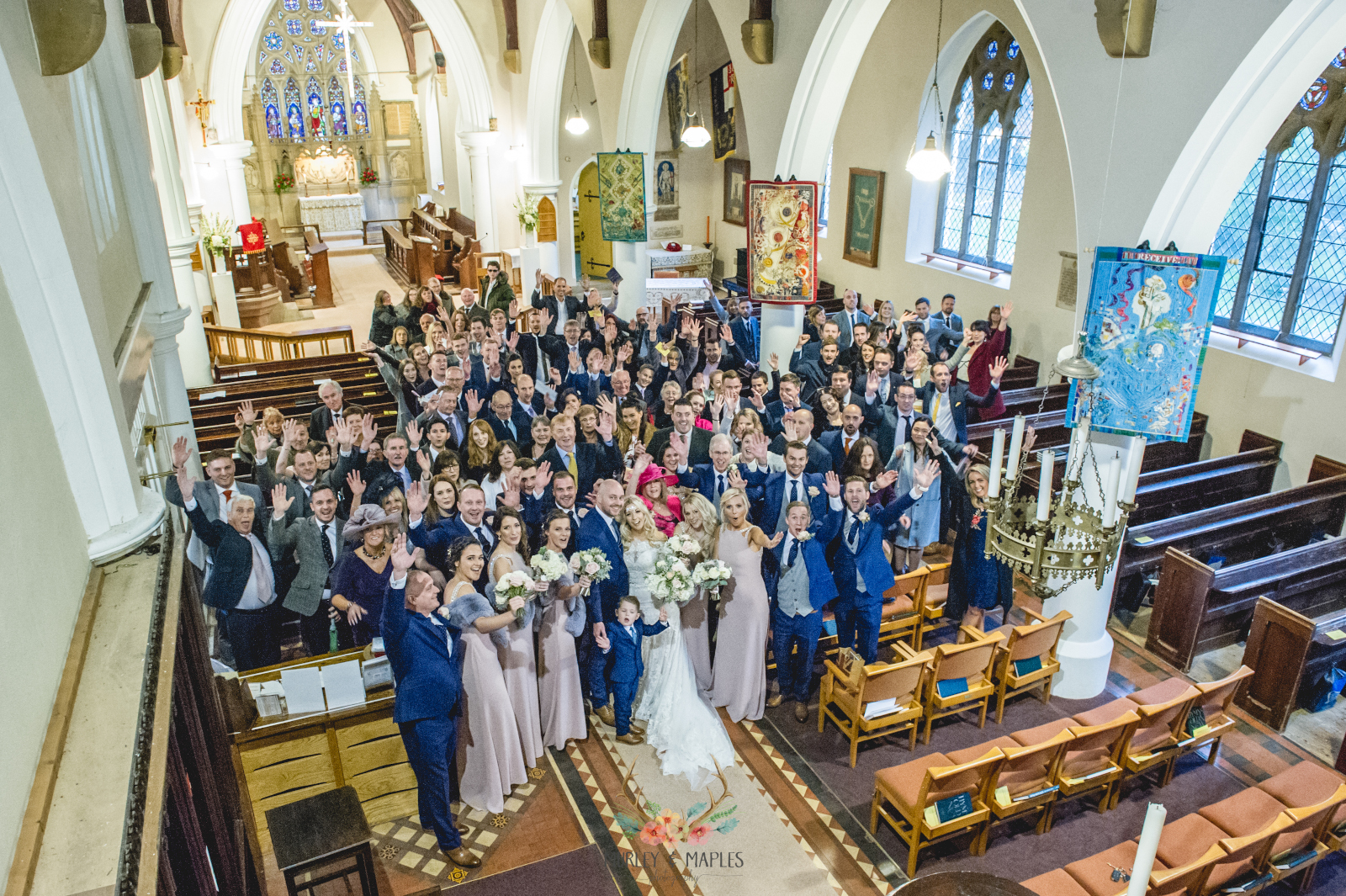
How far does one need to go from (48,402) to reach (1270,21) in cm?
603

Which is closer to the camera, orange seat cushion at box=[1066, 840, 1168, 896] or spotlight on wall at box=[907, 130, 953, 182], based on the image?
orange seat cushion at box=[1066, 840, 1168, 896]

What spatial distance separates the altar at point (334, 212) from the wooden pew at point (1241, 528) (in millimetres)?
24229

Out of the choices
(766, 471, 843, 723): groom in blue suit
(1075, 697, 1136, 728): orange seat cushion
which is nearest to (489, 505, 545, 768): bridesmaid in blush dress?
(766, 471, 843, 723): groom in blue suit

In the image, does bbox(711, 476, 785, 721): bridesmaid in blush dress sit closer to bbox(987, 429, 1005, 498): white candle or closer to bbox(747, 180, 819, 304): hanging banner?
bbox(987, 429, 1005, 498): white candle

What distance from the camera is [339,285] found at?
21.6 metres

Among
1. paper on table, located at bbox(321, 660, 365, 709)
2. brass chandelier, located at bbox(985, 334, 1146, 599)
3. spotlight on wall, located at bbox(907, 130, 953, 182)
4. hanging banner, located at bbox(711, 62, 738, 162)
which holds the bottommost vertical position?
paper on table, located at bbox(321, 660, 365, 709)

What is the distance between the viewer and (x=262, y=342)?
Answer: 14367 mm

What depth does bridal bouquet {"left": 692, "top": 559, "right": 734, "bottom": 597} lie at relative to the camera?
19.7ft

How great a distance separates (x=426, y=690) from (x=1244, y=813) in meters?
4.59

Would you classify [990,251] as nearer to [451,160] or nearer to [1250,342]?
[1250,342]

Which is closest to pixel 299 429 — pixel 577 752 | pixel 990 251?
pixel 577 752

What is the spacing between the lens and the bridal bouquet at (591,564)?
5.81 meters

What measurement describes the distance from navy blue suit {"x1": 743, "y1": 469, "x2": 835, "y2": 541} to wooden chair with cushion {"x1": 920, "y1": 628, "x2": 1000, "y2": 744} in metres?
1.14

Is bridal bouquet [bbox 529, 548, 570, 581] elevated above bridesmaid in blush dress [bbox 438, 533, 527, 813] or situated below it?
above
